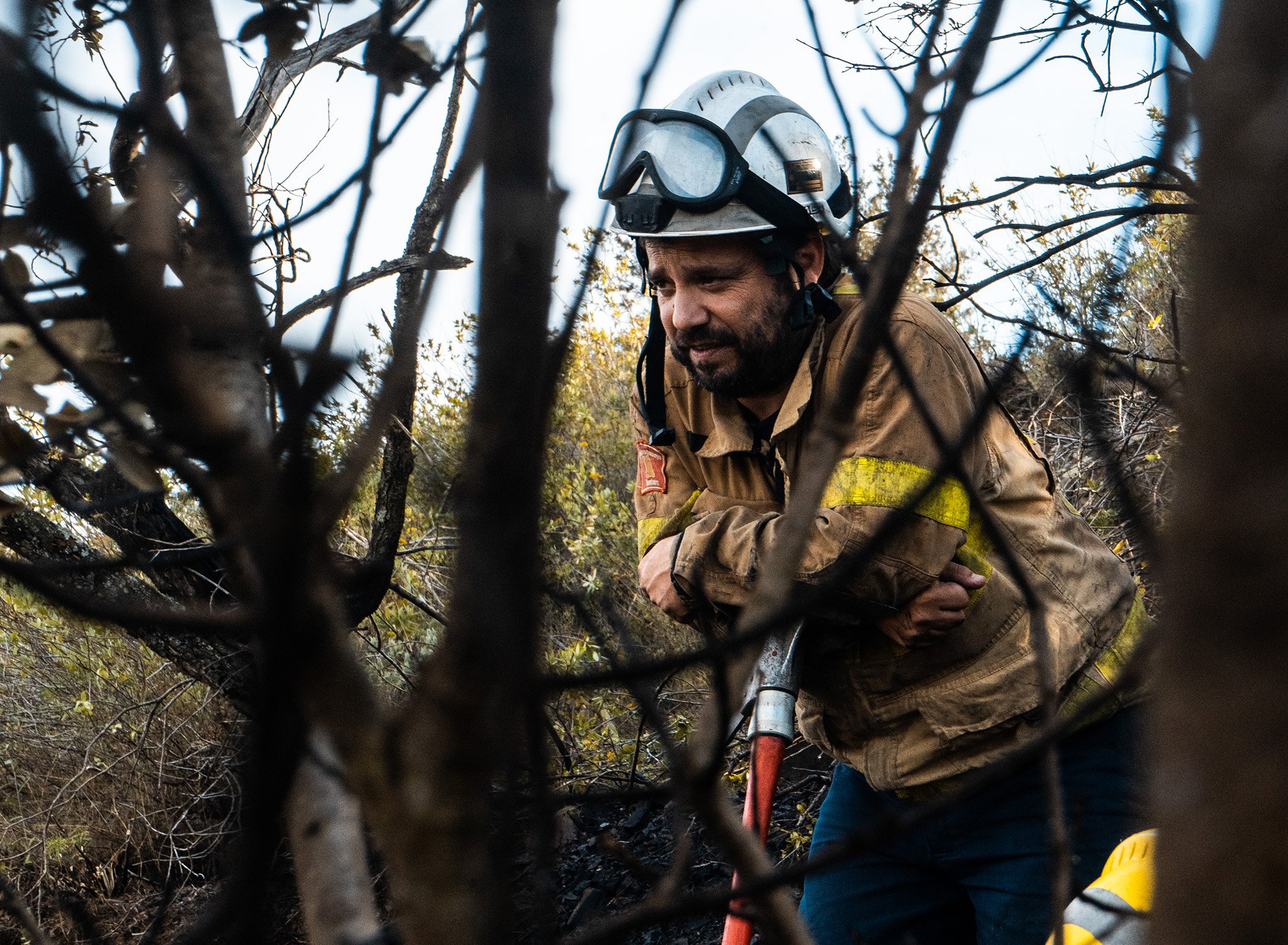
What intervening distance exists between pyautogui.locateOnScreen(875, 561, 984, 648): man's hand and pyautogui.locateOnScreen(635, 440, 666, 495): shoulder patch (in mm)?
757

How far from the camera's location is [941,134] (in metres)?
0.67

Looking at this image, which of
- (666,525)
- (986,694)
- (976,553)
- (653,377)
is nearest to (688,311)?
(653,377)

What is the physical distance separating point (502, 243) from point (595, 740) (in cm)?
480

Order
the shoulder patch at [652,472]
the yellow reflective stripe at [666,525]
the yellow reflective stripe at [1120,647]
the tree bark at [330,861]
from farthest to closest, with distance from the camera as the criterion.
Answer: the shoulder patch at [652,472] < the yellow reflective stripe at [666,525] < the yellow reflective stripe at [1120,647] < the tree bark at [330,861]

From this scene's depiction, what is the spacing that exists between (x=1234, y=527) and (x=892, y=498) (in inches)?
74.1

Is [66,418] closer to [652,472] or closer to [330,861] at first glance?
[330,861]

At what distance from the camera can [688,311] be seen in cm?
265

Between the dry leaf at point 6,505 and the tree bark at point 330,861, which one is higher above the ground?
the dry leaf at point 6,505

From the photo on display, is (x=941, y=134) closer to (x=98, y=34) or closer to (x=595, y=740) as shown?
(x=98, y=34)

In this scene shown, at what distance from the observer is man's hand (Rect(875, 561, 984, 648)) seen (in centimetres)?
221

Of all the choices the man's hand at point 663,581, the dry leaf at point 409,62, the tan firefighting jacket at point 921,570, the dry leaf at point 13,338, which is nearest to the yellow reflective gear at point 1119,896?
the tan firefighting jacket at point 921,570

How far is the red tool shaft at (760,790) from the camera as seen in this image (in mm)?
2023

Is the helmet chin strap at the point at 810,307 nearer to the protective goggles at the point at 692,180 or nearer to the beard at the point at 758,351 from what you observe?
the beard at the point at 758,351

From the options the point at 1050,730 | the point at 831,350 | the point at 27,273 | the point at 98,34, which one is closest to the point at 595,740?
the point at 831,350
